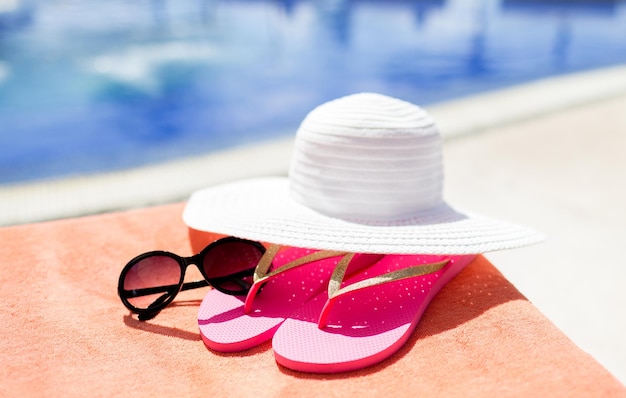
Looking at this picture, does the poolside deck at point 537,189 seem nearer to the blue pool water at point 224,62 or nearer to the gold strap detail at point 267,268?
the blue pool water at point 224,62

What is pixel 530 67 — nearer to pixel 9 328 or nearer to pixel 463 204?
pixel 463 204

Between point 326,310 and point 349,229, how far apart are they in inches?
8.3

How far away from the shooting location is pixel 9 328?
1256 millimetres

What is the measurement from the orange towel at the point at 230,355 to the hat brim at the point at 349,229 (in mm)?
125

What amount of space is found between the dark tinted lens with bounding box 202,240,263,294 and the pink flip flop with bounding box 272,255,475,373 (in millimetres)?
191

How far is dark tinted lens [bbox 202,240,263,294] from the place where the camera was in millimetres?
1354

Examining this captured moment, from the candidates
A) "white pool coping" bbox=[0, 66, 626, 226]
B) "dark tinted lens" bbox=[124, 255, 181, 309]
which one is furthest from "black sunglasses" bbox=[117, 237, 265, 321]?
"white pool coping" bbox=[0, 66, 626, 226]

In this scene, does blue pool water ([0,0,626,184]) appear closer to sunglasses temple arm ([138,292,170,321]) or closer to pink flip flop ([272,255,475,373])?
sunglasses temple arm ([138,292,170,321])

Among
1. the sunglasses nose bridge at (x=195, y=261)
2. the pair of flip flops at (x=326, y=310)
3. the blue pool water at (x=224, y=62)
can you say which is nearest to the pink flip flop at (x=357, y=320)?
the pair of flip flops at (x=326, y=310)

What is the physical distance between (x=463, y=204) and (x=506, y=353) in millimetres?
1709

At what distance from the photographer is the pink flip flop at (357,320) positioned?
3.62 ft

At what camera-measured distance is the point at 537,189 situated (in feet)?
9.77

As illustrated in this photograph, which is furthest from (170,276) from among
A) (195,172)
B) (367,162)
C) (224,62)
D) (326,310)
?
(224,62)

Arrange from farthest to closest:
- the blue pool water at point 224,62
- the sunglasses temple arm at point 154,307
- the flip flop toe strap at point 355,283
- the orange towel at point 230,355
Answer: the blue pool water at point 224,62 < the sunglasses temple arm at point 154,307 < the flip flop toe strap at point 355,283 < the orange towel at point 230,355
